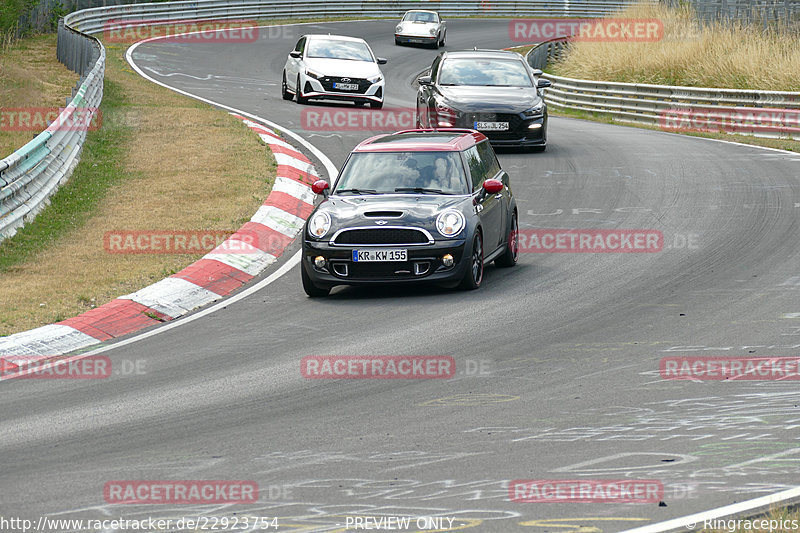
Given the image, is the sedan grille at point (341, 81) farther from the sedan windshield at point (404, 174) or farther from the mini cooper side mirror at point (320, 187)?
the mini cooper side mirror at point (320, 187)

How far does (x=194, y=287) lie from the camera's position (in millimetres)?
12000

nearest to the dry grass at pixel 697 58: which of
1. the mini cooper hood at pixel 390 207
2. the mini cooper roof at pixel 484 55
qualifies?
the mini cooper roof at pixel 484 55

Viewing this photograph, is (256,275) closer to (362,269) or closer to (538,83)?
(362,269)

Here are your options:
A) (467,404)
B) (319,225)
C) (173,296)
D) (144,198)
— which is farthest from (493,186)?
(144,198)

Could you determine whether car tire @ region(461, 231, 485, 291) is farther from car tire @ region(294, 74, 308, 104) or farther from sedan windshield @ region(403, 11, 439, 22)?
sedan windshield @ region(403, 11, 439, 22)

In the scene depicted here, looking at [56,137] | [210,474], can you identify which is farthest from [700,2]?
[210,474]

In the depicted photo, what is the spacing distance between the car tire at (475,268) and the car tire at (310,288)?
1.39 metres

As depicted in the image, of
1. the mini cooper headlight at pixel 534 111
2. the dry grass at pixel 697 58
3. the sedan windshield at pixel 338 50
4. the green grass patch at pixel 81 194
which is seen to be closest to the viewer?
the green grass patch at pixel 81 194

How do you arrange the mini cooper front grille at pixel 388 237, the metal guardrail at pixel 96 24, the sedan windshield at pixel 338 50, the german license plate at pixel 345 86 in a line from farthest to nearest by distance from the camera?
the sedan windshield at pixel 338 50 → the german license plate at pixel 345 86 → the metal guardrail at pixel 96 24 → the mini cooper front grille at pixel 388 237

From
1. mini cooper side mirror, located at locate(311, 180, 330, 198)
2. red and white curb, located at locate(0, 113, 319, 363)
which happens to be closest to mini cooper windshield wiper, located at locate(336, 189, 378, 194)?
mini cooper side mirror, located at locate(311, 180, 330, 198)

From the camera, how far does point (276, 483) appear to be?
6.27 metres

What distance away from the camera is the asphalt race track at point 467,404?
607 cm

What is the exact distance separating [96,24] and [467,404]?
1584 inches

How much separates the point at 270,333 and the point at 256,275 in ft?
9.12
